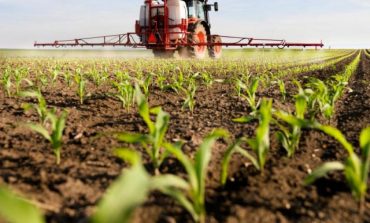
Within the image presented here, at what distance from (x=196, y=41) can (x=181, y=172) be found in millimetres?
12966

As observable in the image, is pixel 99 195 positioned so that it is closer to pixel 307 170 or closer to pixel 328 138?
pixel 307 170

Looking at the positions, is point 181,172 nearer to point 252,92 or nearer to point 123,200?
point 123,200

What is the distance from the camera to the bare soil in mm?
1665

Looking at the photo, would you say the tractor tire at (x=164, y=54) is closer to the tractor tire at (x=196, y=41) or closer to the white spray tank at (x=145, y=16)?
the tractor tire at (x=196, y=41)

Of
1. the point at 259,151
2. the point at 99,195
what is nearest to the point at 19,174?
the point at 99,195

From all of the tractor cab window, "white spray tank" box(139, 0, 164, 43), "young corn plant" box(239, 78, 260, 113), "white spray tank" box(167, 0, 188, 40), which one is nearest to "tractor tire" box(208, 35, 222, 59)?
the tractor cab window

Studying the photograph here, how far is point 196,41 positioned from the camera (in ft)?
48.3

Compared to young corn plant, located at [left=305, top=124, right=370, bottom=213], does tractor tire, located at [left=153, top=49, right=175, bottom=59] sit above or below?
above

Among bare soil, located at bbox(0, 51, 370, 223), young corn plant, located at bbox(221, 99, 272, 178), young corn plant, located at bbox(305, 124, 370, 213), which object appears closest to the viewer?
young corn plant, located at bbox(305, 124, 370, 213)

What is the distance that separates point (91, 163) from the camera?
230cm

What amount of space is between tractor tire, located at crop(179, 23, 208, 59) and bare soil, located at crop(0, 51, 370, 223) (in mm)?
11113

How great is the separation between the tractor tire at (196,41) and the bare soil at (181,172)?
11.1 meters

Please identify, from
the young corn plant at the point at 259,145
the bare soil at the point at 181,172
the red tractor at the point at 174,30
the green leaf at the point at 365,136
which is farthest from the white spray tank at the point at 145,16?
the green leaf at the point at 365,136

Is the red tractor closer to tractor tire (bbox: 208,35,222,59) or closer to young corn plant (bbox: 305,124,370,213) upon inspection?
tractor tire (bbox: 208,35,222,59)
